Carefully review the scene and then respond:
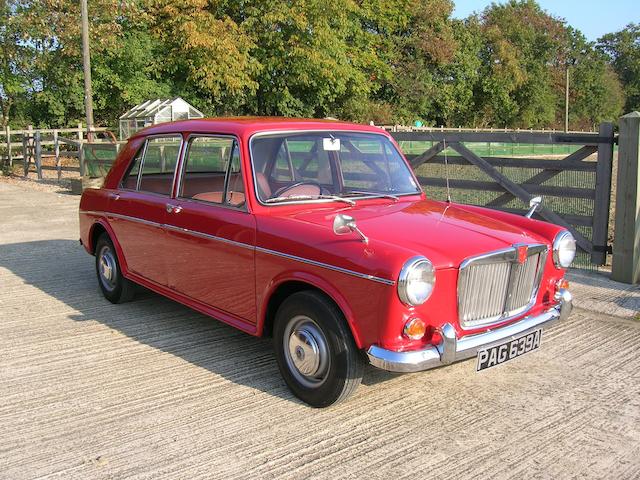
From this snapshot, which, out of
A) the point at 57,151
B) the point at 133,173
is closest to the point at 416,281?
the point at 133,173

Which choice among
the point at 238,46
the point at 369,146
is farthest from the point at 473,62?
the point at 369,146

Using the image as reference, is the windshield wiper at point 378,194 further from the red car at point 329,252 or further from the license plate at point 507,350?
the license plate at point 507,350

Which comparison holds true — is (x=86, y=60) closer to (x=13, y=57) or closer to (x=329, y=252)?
(x=13, y=57)

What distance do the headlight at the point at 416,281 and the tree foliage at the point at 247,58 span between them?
26829 mm

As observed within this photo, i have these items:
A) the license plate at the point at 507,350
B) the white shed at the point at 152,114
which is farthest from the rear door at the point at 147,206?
the white shed at the point at 152,114

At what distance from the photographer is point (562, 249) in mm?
4148

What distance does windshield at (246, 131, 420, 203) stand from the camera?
4.25 m

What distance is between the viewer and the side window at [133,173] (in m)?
5.55

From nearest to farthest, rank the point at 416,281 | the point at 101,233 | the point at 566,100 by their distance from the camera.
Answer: the point at 416,281, the point at 101,233, the point at 566,100

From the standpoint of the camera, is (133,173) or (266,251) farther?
(133,173)

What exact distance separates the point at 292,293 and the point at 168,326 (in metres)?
1.86

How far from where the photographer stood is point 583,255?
285 inches

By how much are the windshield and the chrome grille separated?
1.15 metres

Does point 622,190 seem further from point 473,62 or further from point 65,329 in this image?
point 473,62
